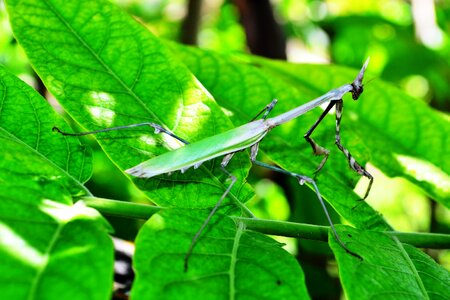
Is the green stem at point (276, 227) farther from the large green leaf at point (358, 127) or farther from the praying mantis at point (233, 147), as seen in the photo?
the large green leaf at point (358, 127)

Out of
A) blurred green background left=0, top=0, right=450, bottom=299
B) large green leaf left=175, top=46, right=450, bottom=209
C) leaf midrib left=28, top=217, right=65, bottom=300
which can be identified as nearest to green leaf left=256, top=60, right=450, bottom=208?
large green leaf left=175, top=46, right=450, bottom=209

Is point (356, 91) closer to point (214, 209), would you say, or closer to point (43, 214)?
point (214, 209)

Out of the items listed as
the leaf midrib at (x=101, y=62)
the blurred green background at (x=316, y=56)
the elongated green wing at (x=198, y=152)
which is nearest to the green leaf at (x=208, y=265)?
the elongated green wing at (x=198, y=152)

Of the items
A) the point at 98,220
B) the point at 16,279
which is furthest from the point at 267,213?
the point at 16,279

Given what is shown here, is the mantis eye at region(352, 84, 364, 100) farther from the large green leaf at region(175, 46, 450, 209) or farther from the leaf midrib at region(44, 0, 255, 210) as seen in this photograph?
the leaf midrib at region(44, 0, 255, 210)

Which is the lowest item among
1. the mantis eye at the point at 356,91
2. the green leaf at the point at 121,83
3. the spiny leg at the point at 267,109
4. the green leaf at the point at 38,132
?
the green leaf at the point at 38,132

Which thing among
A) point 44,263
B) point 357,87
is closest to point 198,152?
point 44,263

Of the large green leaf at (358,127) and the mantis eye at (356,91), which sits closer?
the large green leaf at (358,127)

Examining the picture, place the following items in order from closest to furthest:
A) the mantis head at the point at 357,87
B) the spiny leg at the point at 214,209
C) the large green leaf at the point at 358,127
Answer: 1. the spiny leg at the point at 214,209
2. the large green leaf at the point at 358,127
3. the mantis head at the point at 357,87
